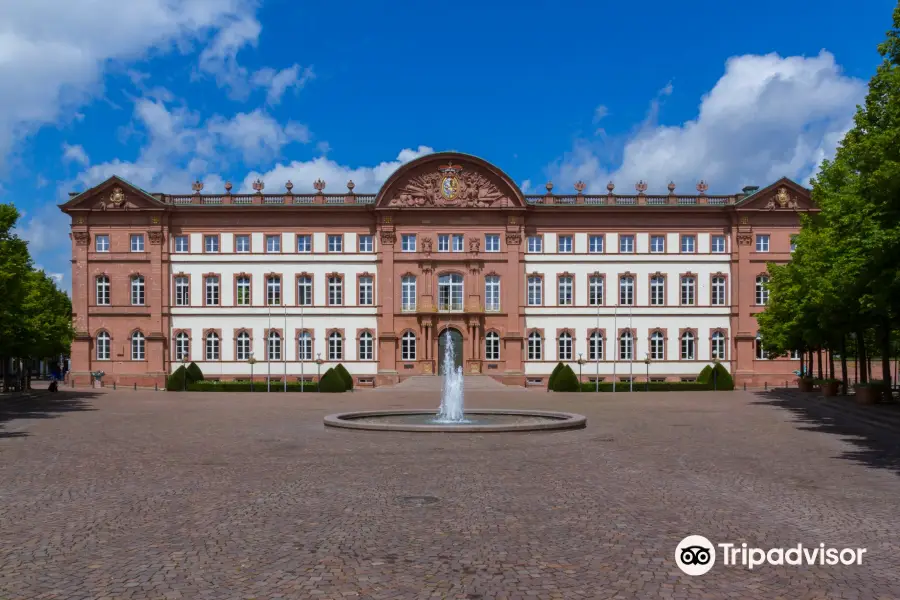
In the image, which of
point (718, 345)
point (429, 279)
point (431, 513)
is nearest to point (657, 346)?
point (718, 345)

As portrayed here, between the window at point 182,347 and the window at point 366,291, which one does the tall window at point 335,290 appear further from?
the window at point 182,347

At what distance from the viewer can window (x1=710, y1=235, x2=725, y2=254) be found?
66.4 meters

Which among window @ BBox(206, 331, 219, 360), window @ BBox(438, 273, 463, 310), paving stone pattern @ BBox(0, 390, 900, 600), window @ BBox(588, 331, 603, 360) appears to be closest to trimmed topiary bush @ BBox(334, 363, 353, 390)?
→ window @ BBox(438, 273, 463, 310)

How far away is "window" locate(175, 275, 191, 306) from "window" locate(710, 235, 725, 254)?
1580 inches

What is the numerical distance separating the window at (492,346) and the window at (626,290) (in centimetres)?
997

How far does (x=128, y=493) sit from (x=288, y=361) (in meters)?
52.3

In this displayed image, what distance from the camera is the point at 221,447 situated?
70.7 ft

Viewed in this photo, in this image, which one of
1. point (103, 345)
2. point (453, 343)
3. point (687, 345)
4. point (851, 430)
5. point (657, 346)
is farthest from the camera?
point (657, 346)

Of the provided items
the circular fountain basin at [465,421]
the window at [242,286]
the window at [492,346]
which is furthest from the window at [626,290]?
the circular fountain basin at [465,421]

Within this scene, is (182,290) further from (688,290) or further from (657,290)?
(688,290)

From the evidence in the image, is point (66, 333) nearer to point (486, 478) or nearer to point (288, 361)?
point (288, 361)

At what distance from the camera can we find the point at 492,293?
6581cm

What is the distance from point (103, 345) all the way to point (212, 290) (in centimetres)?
908

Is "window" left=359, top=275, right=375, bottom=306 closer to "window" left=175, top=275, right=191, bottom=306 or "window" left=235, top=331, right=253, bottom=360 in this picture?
"window" left=235, top=331, right=253, bottom=360
